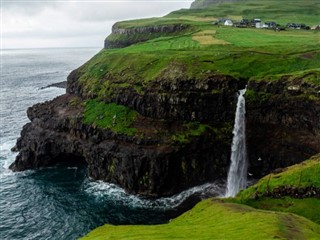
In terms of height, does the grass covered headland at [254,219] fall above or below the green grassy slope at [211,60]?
below

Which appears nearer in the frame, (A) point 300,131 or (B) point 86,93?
(A) point 300,131

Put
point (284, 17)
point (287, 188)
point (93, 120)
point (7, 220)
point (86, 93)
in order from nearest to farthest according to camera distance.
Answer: point (287, 188) < point (7, 220) < point (93, 120) < point (86, 93) < point (284, 17)

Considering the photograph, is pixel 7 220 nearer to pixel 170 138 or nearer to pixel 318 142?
pixel 170 138

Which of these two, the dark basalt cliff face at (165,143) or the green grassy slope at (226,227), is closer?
the green grassy slope at (226,227)

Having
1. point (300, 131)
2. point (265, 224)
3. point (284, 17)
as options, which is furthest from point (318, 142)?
point (284, 17)

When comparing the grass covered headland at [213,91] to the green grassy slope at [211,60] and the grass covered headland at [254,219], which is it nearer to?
the grass covered headland at [254,219]

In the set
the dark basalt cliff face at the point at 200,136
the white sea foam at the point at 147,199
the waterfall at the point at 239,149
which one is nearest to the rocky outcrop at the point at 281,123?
the dark basalt cliff face at the point at 200,136

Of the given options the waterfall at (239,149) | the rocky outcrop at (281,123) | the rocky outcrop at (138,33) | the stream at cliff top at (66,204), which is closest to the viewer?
the stream at cliff top at (66,204)

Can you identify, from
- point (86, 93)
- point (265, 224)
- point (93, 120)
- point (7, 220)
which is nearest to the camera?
point (265, 224)
